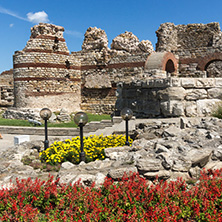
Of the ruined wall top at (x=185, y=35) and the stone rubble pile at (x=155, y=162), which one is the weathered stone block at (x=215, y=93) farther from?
the ruined wall top at (x=185, y=35)

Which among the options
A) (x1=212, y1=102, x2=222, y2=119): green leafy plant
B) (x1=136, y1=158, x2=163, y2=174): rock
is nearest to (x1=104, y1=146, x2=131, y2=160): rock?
(x1=136, y1=158, x2=163, y2=174): rock

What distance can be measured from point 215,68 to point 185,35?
18.7 ft

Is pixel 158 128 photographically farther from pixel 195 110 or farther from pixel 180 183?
pixel 180 183

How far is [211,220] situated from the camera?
2814 millimetres

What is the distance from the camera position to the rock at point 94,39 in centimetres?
2064

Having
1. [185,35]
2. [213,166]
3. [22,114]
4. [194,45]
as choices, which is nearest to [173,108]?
[213,166]

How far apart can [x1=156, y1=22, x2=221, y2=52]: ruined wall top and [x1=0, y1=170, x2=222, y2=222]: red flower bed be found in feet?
67.1

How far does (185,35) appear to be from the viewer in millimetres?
23266

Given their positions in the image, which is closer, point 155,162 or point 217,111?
point 155,162

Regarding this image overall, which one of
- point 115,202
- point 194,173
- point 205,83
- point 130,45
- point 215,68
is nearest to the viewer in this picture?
point 115,202

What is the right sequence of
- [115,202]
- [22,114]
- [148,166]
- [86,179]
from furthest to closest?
[22,114] → [148,166] → [86,179] → [115,202]

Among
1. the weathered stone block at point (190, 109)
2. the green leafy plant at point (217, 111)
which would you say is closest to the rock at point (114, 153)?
the weathered stone block at point (190, 109)

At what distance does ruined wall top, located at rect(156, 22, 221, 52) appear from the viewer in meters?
22.0

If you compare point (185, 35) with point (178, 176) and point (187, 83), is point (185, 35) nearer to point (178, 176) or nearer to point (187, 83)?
point (187, 83)
